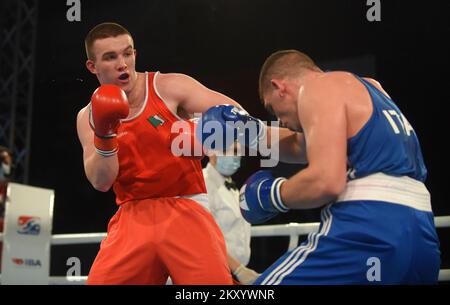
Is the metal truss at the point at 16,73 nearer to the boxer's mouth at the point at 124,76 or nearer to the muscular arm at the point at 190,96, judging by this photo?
the boxer's mouth at the point at 124,76

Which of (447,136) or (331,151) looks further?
(447,136)

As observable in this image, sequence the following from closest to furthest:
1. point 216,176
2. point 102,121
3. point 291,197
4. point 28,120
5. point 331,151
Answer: point 331,151, point 291,197, point 102,121, point 216,176, point 28,120

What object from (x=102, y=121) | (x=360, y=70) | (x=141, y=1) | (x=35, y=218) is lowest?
(x=35, y=218)

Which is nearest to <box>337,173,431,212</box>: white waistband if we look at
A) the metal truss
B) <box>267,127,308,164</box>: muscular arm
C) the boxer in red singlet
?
<box>267,127,308,164</box>: muscular arm

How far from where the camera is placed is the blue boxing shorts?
1.88m

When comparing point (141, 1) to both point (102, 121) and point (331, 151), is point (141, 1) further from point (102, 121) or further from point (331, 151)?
point (331, 151)

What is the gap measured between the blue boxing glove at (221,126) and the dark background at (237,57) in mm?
2427

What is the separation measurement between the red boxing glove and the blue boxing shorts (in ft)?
2.87

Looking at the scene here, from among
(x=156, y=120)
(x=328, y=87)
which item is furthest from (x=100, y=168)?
(x=328, y=87)

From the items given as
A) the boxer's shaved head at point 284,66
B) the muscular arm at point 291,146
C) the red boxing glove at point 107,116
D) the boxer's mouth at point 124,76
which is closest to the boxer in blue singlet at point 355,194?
the boxer's shaved head at point 284,66

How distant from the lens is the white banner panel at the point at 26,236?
14.0ft
